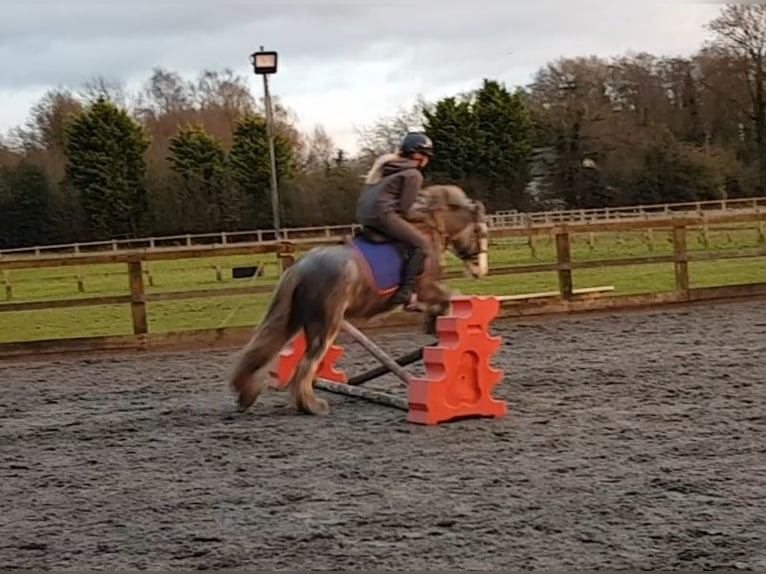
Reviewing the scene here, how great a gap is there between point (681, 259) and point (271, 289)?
509 centimetres

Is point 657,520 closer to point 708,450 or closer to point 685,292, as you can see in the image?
point 708,450

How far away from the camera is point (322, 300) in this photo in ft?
21.8

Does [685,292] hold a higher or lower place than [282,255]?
lower

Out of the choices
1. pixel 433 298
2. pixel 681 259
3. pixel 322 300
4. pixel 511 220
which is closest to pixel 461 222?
pixel 433 298

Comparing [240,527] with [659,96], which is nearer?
[240,527]

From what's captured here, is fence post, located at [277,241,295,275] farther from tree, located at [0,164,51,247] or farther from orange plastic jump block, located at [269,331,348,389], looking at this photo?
tree, located at [0,164,51,247]

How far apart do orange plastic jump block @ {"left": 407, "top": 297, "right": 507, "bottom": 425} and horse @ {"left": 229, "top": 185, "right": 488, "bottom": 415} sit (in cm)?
58

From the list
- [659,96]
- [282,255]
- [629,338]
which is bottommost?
[629,338]

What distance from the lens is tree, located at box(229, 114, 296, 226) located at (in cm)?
3669

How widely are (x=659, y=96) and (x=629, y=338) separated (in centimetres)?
2518

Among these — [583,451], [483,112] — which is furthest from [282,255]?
[483,112]

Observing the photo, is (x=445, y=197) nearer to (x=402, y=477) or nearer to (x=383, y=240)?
(x=383, y=240)

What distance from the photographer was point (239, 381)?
6840mm

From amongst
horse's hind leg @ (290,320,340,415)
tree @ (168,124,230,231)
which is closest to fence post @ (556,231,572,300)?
horse's hind leg @ (290,320,340,415)
